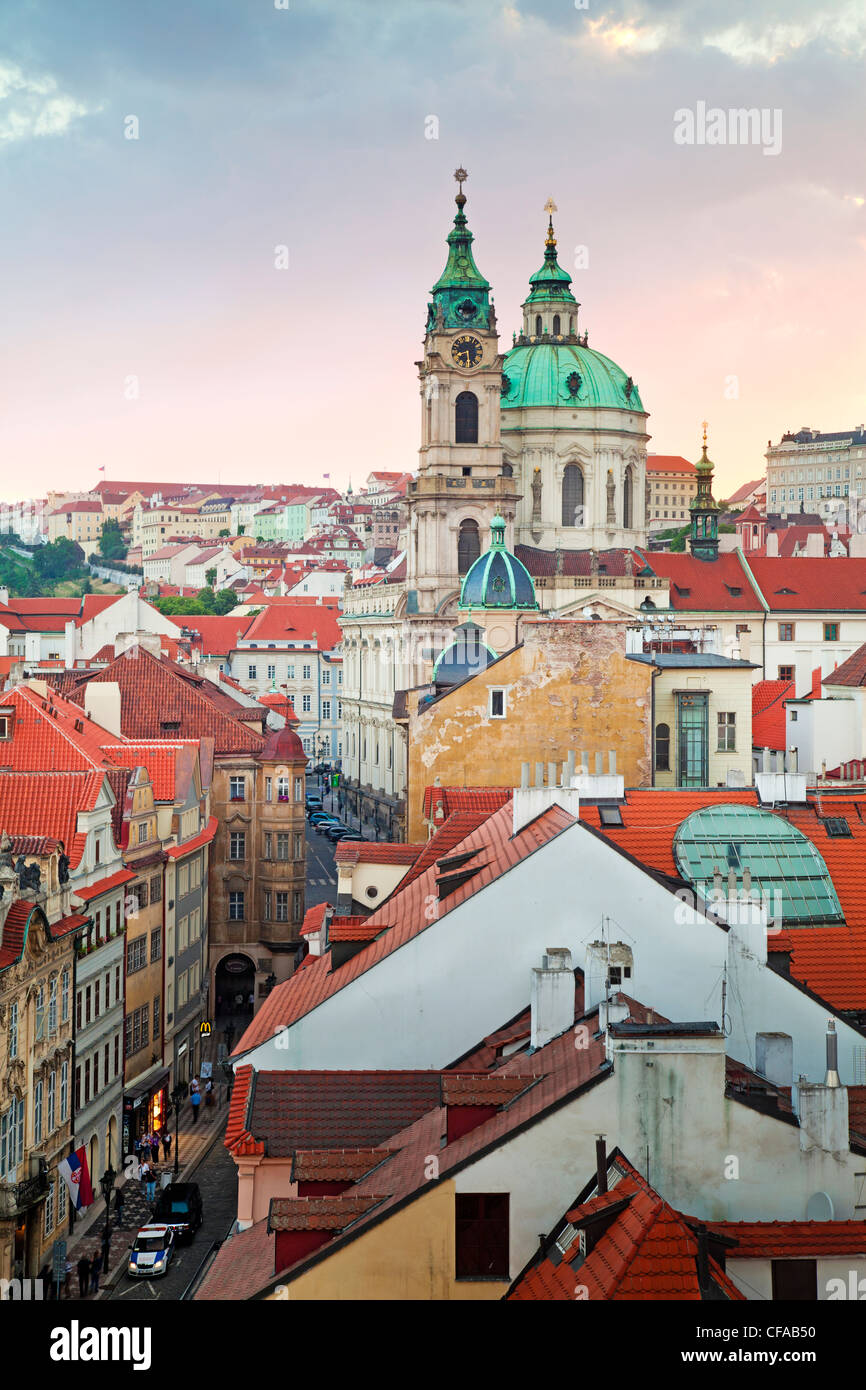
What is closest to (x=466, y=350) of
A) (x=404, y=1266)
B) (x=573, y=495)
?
(x=573, y=495)

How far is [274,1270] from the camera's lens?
1703 centimetres

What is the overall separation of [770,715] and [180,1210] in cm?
3846

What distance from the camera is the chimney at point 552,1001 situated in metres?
21.0

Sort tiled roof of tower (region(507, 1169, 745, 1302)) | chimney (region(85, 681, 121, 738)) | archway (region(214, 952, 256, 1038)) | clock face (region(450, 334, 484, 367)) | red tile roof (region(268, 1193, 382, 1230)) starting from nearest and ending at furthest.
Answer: tiled roof of tower (region(507, 1169, 745, 1302)) → red tile roof (region(268, 1193, 382, 1230)) → chimney (region(85, 681, 121, 738)) → archway (region(214, 952, 256, 1038)) → clock face (region(450, 334, 484, 367))

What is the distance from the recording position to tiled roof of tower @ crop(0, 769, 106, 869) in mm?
41188

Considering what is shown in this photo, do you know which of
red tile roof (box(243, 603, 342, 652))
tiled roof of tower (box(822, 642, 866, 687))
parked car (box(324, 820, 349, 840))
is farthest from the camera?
red tile roof (box(243, 603, 342, 652))

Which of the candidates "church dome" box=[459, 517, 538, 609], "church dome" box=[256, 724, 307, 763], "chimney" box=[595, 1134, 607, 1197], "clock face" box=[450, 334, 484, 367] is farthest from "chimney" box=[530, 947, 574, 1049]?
"clock face" box=[450, 334, 484, 367]

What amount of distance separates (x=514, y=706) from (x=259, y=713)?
2169 centimetres

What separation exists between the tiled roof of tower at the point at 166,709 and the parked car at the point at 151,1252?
26093 mm

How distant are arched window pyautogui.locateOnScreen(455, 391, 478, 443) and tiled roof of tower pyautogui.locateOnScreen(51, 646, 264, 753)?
186 feet

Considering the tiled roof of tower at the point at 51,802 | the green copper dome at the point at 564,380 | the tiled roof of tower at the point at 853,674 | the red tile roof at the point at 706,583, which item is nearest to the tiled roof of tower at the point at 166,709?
the tiled roof of tower at the point at 51,802

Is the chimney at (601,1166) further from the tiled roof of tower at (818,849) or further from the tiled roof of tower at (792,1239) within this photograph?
the tiled roof of tower at (818,849)

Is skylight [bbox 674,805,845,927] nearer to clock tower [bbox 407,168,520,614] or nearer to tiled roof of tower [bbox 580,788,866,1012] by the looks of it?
tiled roof of tower [bbox 580,788,866,1012]
